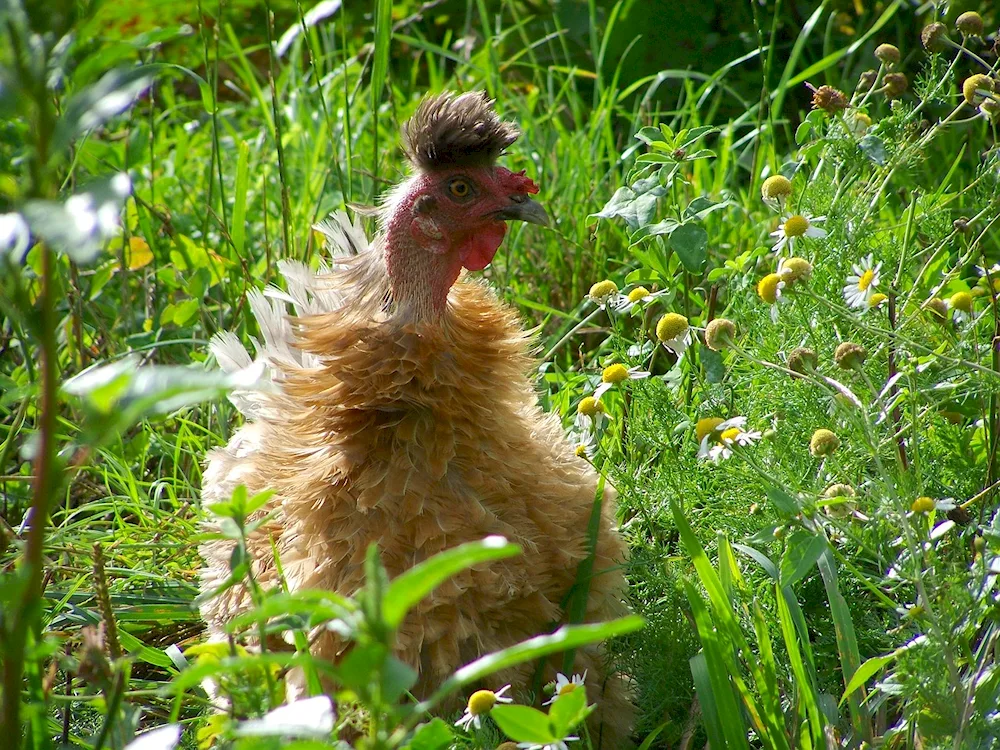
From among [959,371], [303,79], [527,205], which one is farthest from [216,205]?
[959,371]

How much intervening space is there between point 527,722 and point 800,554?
59cm

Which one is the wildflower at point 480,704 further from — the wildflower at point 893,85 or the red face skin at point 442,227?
the wildflower at point 893,85

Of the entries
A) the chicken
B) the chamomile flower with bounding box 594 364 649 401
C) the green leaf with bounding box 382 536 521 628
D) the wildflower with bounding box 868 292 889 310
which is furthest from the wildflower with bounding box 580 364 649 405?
the green leaf with bounding box 382 536 521 628

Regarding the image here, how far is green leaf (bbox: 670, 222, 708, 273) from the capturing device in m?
2.09

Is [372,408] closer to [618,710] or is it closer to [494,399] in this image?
[494,399]

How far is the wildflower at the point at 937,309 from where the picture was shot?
1.94 metres

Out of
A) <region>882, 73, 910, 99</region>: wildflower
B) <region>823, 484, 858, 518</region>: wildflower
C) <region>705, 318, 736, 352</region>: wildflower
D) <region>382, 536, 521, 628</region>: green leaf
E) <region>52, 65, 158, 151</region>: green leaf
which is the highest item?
<region>52, 65, 158, 151</region>: green leaf

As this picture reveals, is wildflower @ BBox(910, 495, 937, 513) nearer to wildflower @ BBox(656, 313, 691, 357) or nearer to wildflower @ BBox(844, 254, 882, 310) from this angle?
wildflower @ BBox(844, 254, 882, 310)

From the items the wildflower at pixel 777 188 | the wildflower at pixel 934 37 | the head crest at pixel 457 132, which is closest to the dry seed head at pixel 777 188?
the wildflower at pixel 777 188

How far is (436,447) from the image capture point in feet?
6.19

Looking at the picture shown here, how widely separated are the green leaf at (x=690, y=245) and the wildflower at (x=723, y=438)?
17.6 inches

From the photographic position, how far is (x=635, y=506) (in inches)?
79.7

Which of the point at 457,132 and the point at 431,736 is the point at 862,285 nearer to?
the point at 457,132

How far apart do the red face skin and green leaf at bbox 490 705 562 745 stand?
93 cm
